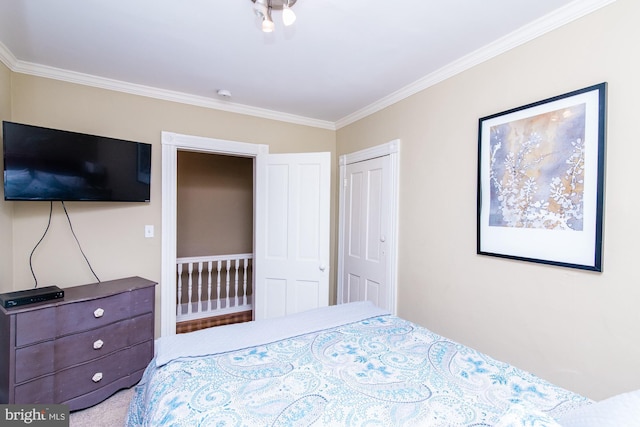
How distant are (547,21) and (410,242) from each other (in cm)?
167

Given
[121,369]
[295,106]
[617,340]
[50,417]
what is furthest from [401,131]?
[50,417]

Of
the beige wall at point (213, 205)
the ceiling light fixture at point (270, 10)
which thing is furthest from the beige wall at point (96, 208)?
the ceiling light fixture at point (270, 10)

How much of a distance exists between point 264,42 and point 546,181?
1.89 meters

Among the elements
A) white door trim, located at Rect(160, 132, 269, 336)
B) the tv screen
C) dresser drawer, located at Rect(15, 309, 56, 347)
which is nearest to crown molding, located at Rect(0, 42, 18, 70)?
the tv screen

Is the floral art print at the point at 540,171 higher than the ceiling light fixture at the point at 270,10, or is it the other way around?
the ceiling light fixture at the point at 270,10

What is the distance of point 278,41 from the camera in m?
1.90

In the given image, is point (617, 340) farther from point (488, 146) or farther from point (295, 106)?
point (295, 106)

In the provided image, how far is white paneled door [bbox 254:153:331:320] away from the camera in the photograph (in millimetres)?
2936

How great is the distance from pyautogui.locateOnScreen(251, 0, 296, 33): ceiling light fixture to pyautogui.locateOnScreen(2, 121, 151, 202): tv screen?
1.64 meters

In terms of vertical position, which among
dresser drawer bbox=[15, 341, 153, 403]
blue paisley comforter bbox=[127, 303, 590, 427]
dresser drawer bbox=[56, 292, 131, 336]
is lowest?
dresser drawer bbox=[15, 341, 153, 403]

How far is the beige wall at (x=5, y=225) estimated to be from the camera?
2021 mm

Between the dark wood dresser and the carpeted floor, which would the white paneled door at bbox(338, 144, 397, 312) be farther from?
the carpeted floor

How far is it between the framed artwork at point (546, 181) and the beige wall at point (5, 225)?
128 inches

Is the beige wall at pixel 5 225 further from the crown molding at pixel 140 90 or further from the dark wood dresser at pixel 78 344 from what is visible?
the dark wood dresser at pixel 78 344
